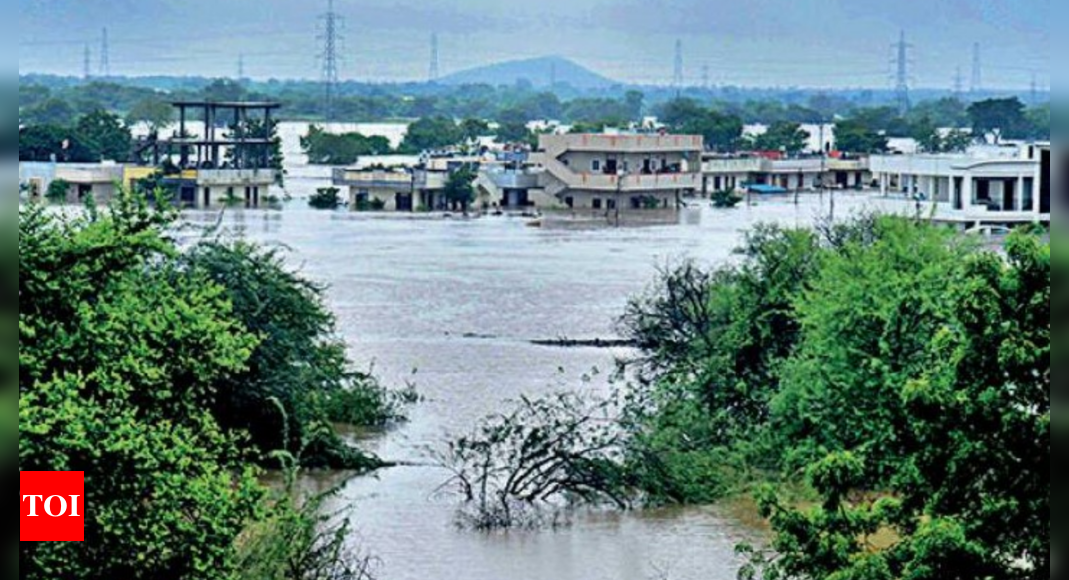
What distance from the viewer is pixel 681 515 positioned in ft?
42.1

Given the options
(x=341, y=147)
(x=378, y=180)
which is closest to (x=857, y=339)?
(x=378, y=180)

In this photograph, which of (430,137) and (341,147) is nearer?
(341,147)

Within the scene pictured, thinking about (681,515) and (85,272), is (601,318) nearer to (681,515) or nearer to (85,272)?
(681,515)

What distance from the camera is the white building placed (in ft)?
78.9

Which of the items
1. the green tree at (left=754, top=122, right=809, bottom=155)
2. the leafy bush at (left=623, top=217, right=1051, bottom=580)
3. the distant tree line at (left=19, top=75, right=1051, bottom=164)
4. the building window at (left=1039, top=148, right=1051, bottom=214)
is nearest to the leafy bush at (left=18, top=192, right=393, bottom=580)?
the leafy bush at (left=623, top=217, right=1051, bottom=580)

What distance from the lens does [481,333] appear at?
22.4 metres

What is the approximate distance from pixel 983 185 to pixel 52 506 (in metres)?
19.6

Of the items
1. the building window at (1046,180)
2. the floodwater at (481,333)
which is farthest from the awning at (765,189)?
the building window at (1046,180)

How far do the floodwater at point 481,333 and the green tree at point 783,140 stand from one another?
44.6 ft

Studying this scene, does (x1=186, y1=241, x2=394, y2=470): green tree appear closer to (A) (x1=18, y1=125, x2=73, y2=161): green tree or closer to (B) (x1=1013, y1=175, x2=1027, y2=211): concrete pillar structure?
(B) (x1=1013, y1=175, x2=1027, y2=211): concrete pillar structure

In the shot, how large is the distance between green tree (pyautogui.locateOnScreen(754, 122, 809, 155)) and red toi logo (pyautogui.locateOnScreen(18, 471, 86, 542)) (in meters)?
53.7

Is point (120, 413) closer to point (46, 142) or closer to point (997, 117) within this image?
point (46, 142)

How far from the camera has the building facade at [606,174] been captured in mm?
44969

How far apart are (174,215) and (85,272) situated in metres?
3.23
